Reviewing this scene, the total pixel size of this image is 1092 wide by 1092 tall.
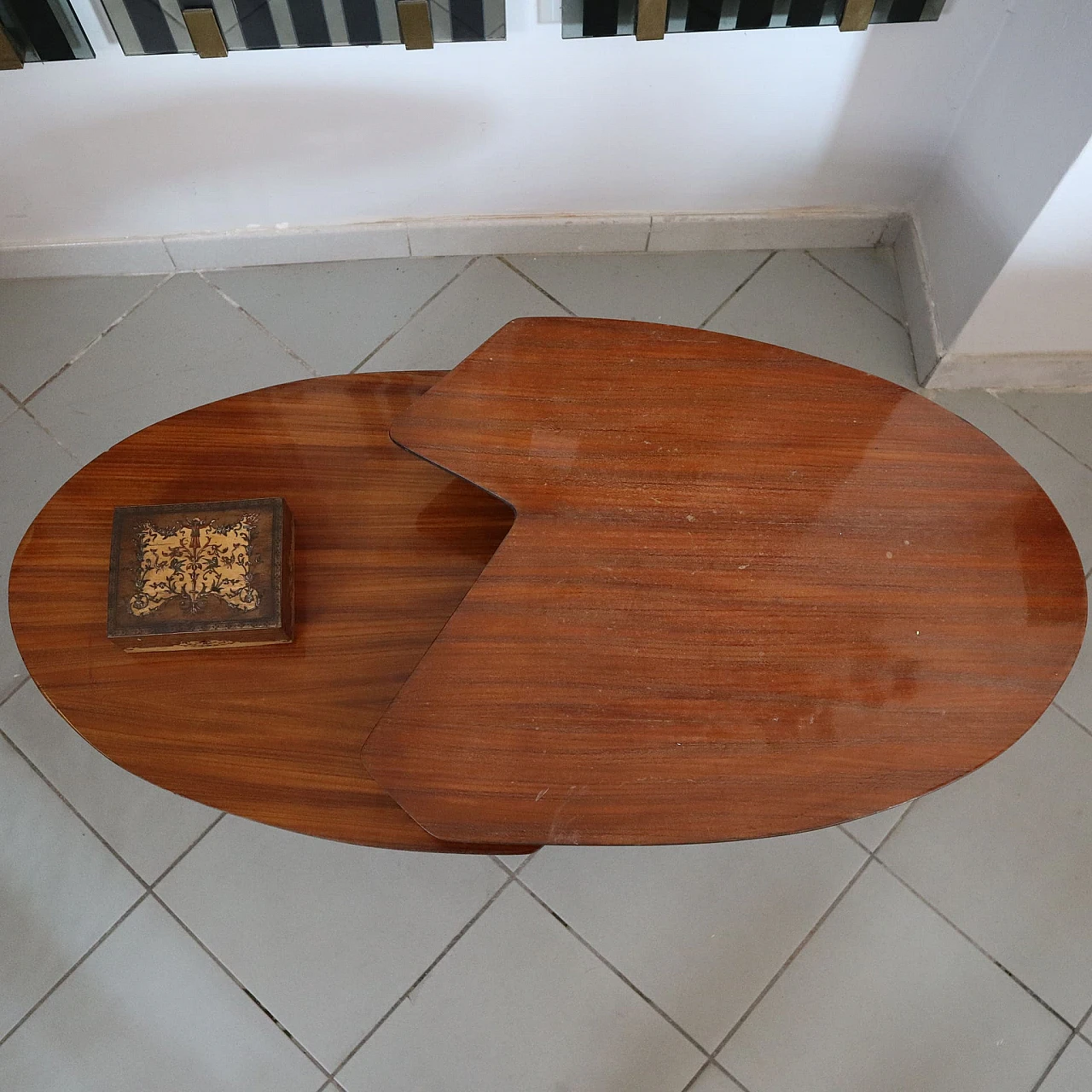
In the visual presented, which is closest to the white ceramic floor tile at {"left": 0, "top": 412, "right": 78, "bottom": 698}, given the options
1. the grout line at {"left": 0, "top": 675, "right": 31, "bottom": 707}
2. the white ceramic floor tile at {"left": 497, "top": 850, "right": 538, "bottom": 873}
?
the grout line at {"left": 0, "top": 675, "right": 31, "bottom": 707}

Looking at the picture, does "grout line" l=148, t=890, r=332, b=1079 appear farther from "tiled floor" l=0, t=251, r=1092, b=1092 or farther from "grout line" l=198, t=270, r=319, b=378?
"grout line" l=198, t=270, r=319, b=378

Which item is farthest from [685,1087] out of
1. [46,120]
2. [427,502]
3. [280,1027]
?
[46,120]

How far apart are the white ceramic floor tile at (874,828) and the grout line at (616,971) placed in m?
0.49

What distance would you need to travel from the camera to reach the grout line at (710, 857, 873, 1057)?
177 cm

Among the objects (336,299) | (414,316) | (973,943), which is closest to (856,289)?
(414,316)

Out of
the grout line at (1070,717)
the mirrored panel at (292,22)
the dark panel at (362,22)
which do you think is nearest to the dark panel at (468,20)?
the mirrored panel at (292,22)

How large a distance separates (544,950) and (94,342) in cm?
168

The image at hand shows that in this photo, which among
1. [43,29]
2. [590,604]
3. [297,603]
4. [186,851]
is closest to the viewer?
[590,604]

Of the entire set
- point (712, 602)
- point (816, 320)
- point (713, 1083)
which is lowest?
point (713, 1083)

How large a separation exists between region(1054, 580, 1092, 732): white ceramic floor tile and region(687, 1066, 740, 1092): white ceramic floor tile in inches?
38.9

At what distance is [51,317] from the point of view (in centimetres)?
227

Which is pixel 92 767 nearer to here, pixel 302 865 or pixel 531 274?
pixel 302 865

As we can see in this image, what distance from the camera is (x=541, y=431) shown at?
1450mm

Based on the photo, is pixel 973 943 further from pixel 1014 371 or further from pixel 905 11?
pixel 905 11
